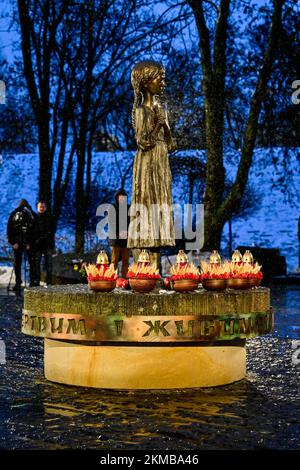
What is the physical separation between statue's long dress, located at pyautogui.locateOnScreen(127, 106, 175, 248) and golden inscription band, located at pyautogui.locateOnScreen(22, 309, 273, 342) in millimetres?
1562

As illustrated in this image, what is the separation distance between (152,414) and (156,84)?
379 cm

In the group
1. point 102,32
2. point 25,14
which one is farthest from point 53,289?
point 102,32

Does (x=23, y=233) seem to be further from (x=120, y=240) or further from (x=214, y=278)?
(x=214, y=278)

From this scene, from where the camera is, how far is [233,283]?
9.02 m

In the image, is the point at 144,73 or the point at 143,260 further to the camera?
the point at 144,73

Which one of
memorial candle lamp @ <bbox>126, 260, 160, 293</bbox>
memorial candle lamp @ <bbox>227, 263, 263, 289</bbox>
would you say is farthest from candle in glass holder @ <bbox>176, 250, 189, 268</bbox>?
memorial candle lamp @ <bbox>227, 263, 263, 289</bbox>

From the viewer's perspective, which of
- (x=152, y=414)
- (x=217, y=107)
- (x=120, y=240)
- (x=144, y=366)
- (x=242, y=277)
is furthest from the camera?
(x=217, y=107)

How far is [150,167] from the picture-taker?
392 inches

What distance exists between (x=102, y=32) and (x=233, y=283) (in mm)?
24463

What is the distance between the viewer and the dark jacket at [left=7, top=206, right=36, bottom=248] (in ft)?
67.3

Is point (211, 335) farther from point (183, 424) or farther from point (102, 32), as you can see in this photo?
point (102, 32)

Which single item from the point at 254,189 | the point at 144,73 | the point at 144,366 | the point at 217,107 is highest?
the point at 217,107

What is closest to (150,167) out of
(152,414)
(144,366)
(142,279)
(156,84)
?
(156,84)

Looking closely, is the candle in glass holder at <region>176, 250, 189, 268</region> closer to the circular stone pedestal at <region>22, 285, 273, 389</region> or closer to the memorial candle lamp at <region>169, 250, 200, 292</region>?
the memorial candle lamp at <region>169, 250, 200, 292</region>
